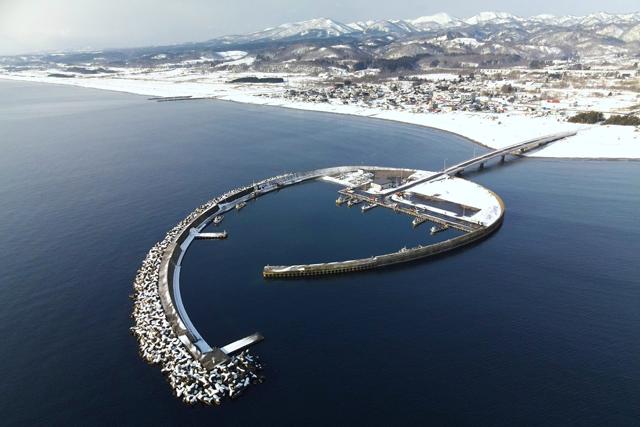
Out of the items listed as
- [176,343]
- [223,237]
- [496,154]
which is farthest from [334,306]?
[496,154]

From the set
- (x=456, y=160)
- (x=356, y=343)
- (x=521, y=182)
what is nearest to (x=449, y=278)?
(x=356, y=343)

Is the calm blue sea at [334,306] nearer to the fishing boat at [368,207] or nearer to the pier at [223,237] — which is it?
the fishing boat at [368,207]

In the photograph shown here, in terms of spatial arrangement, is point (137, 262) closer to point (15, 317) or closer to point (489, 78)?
point (15, 317)

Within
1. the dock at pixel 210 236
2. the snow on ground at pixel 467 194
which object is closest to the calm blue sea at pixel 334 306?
the dock at pixel 210 236

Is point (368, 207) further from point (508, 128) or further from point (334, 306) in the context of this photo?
point (508, 128)

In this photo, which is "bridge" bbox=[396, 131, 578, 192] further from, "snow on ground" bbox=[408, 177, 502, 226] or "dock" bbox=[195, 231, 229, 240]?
"dock" bbox=[195, 231, 229, 240]
